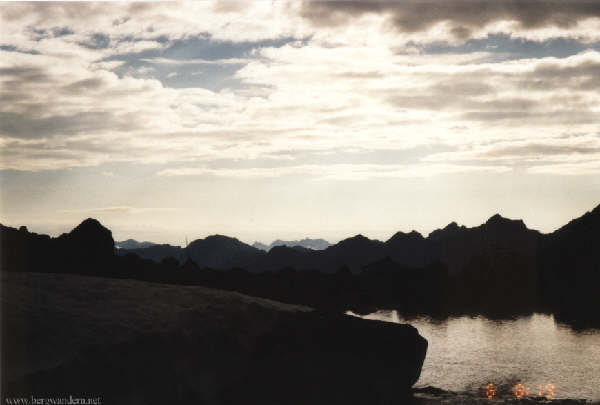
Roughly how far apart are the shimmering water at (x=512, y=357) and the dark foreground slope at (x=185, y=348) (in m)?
12.2

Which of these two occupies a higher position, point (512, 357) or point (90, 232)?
point (90, 232)

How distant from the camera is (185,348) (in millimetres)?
28797

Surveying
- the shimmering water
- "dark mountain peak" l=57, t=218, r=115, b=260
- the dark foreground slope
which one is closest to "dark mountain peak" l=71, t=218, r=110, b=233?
"dark mountain peak" l=57, t=218, r=115, b=260

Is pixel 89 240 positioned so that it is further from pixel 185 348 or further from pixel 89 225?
pixel 185 348

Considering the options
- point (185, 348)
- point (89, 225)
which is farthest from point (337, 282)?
point (185, 348)

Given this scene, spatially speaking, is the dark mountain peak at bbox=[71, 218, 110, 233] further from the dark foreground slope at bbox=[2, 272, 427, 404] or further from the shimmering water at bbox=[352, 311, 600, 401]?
the dark foreground slope at bbox=[2, 272, 427, 404]

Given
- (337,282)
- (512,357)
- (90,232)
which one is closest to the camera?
(512,357)

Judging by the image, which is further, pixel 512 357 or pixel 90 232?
pixel 90 232

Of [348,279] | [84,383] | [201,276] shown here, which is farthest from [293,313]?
[348,279]

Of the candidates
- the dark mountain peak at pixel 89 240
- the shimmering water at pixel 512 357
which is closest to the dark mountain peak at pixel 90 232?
the dark mountain peak at pixel 89 240

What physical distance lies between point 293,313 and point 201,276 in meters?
115

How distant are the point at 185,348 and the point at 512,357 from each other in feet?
166

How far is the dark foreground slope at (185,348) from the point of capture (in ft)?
76.8

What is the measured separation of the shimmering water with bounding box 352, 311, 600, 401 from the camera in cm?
4894
